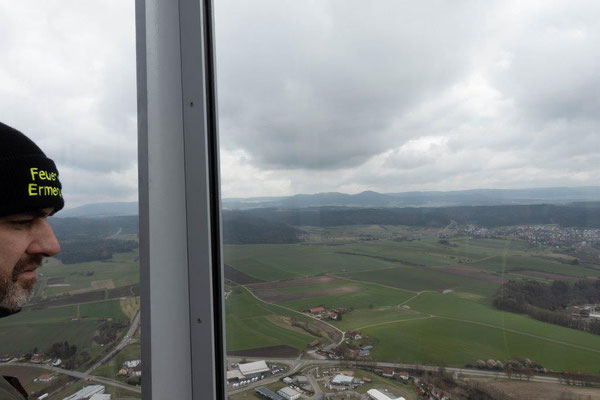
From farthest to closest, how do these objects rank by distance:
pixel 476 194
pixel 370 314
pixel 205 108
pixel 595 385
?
pixel 205 108 < pixel 370 314 < pixel 476 194 < pixel 595 385

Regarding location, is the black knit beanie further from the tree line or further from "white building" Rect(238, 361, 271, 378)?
the tree line

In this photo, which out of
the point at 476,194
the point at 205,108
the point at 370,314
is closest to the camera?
the point at 476,194

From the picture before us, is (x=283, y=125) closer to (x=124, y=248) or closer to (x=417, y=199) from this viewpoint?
(x=417, y=199)

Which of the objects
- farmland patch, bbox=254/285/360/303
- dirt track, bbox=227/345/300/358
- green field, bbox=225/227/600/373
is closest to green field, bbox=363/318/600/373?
green field, bbox=225/227/600/373

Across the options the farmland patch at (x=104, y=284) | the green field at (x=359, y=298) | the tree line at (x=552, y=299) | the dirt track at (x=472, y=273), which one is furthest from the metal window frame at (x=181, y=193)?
the tree line at (x=552, y=299)

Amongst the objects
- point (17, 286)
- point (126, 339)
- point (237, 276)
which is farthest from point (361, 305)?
point (17, 286)

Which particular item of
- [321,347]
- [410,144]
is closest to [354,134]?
[410,144]

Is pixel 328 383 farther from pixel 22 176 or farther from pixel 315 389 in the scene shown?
pixel 22 176
